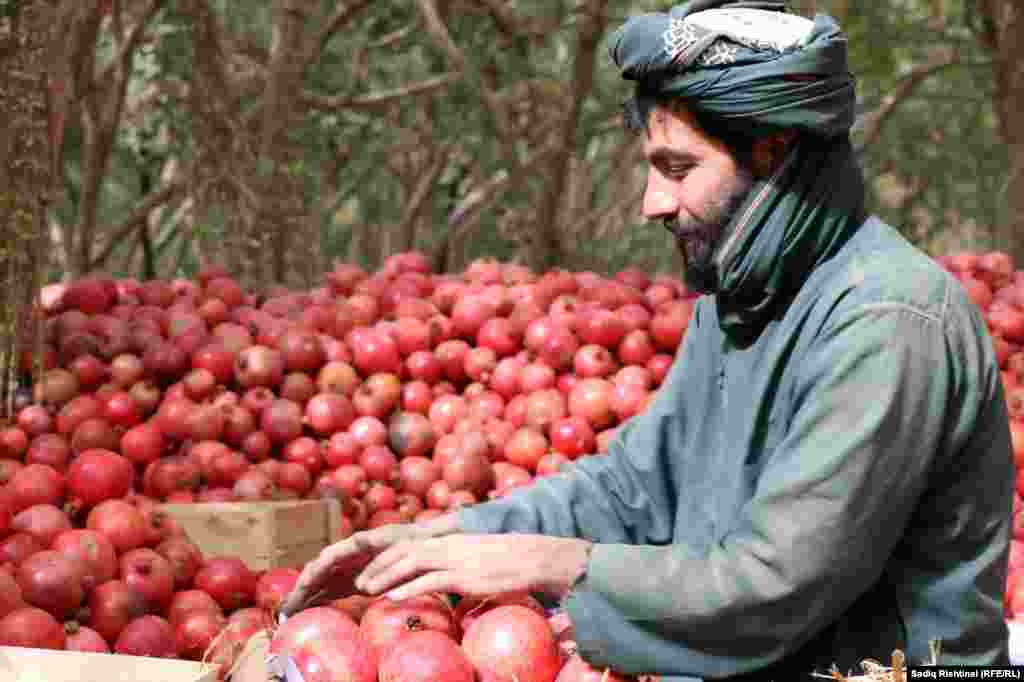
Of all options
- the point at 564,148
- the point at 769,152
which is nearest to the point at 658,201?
the point at 769,152

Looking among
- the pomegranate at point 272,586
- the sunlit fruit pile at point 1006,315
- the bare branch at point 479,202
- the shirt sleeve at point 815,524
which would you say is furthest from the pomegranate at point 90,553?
the bare branch at point 479,202

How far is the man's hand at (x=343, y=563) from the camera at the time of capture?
2340 mm

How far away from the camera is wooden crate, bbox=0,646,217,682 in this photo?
235 centimetres

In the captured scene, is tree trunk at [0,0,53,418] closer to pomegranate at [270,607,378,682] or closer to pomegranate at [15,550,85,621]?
pomegranate at [15,550,85,621]

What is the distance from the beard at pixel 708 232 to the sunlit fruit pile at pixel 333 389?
1983 mm

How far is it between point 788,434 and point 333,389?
3.33 meters

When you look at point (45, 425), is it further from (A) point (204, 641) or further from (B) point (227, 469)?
(A) point (204, 641)

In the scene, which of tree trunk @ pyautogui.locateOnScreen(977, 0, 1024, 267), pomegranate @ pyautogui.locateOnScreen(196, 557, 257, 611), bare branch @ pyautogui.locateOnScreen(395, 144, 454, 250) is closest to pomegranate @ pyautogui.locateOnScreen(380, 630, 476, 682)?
pomegranate @ pyautogui.locateOnScreen(196, 557, 257, 611)

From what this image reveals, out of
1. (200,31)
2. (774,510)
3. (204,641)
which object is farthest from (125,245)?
(774,510)

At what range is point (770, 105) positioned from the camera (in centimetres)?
209

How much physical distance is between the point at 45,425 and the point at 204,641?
187 centimetres

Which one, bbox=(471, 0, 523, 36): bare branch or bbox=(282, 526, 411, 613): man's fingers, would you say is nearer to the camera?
bbox=(282, 526, 411, 613): man's fingers

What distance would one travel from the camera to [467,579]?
2.14 meters

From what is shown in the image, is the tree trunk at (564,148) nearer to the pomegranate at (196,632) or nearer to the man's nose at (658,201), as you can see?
the pomegranate at (196,632)
